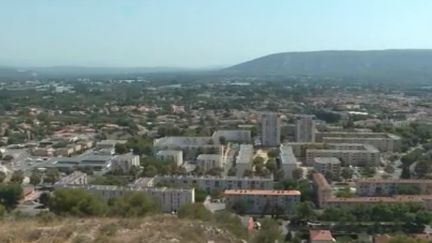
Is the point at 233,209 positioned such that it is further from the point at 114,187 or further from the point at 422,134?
the point at 422,134

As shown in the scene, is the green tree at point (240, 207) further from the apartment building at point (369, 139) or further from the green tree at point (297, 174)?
the apartment building at point (369, 139)

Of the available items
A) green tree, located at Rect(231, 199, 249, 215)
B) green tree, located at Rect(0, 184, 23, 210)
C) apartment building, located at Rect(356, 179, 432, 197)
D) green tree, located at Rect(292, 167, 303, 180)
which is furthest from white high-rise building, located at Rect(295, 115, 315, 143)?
green tree, located at Rect(0, 184, 23, 210)

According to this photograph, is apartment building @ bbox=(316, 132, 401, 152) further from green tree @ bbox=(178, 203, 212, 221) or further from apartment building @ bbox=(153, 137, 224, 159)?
green tree @ bbox=(178, 203, 212, 221)

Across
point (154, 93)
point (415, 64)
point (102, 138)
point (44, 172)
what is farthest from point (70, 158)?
point (415, 64)

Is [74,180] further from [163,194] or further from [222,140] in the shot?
[222,140]

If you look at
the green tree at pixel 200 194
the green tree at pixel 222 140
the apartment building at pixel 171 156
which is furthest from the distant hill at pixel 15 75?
the green tree at pixel 200 194

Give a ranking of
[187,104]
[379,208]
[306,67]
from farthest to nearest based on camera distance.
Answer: [306,67] < [187,104] < [379,208]
